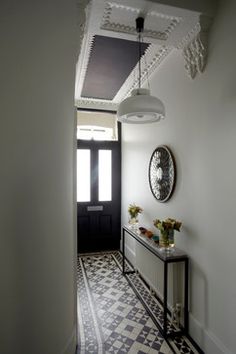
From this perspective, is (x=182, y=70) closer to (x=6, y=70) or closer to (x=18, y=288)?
(x=6, y=70)

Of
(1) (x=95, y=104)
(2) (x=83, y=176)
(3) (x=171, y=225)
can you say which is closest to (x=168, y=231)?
(3) (x=171, y=225)

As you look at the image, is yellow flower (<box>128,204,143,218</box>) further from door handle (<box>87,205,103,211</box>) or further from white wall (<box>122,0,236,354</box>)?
door handle (<box>87,205,103,211</box>)

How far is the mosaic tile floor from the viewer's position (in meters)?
2.08

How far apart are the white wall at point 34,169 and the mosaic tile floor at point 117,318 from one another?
70 centimetres

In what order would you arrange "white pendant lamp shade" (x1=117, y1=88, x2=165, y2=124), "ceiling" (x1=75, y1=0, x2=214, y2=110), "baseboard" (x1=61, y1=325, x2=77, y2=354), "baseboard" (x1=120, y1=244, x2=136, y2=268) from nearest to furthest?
1. "baseboard" (x1=61, y1=325, x2=77, y2=354)
2. "white pendant lamp shade" (x1=117, y1=88, x2=165, y2=124)
3. "ceiling" (x1=75, y1=0, x2=214, y2=110)
4. "baseboard" (x1=120, y1=244, x2=136, y2=268)

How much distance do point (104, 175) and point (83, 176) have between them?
445mm

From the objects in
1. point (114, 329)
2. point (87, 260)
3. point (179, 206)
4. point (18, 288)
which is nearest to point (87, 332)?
point (114, 329)

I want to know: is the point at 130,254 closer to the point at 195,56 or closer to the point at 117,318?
the point at 117,318

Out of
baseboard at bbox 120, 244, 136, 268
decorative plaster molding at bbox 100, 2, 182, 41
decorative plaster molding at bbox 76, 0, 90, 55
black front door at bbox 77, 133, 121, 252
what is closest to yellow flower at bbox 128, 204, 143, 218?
baseboard at bbox 120, 244, 136, 268

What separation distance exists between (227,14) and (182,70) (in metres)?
0.69

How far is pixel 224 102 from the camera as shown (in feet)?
5.91

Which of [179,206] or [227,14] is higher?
[227,14]

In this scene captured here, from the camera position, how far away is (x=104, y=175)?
471 centimetres

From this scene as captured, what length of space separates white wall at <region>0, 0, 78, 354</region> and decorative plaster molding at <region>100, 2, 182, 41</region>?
0.50 meters
